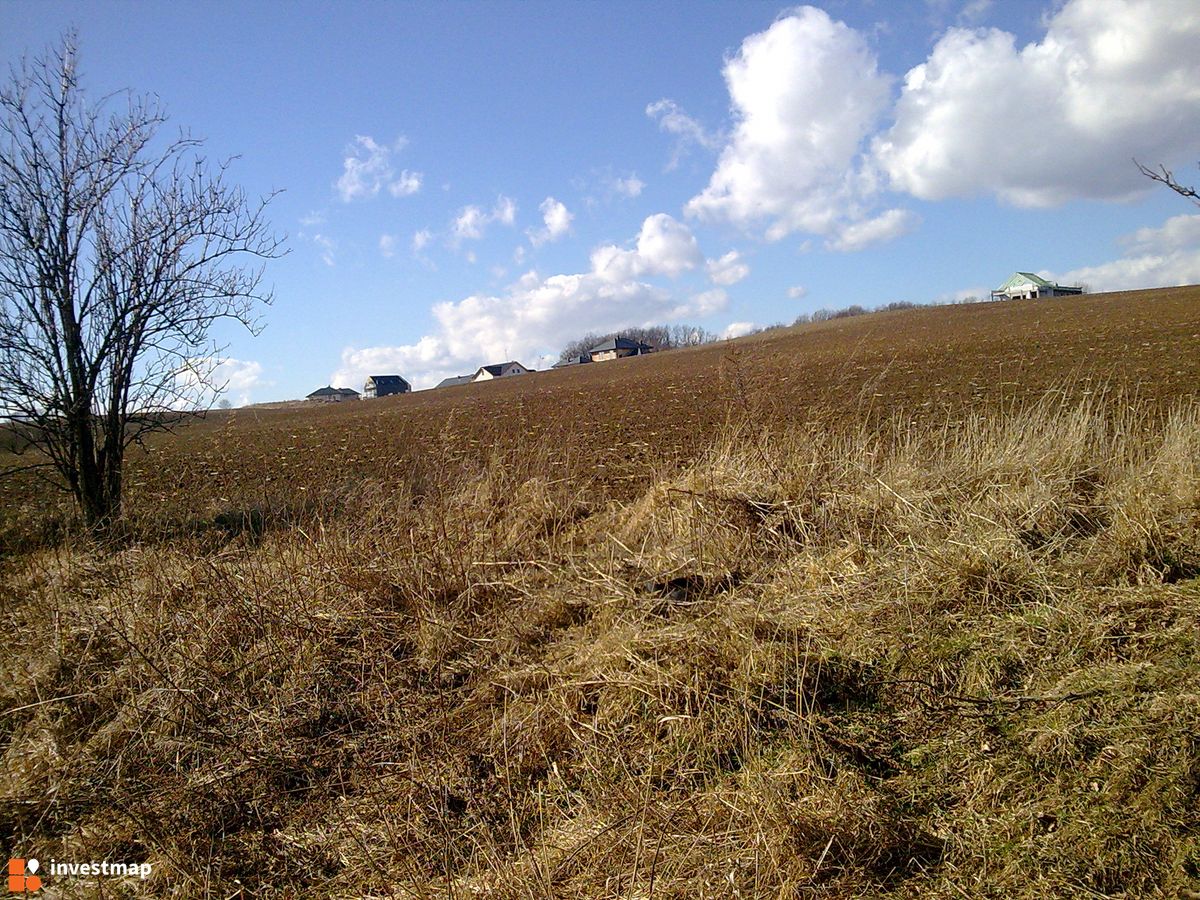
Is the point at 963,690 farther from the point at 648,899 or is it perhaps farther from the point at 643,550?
the point at 643,550

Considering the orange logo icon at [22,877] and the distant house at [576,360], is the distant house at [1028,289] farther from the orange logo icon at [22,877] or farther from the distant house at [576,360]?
the orange logo icon at [22,877]

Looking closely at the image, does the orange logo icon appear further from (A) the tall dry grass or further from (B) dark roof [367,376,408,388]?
(B) dark roof [367,376,408,388]

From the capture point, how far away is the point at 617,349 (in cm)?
9200

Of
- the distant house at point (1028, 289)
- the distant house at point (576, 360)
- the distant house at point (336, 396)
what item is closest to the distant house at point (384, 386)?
the distant house at point (576, 360)

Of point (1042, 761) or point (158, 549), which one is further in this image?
point (158, 549)

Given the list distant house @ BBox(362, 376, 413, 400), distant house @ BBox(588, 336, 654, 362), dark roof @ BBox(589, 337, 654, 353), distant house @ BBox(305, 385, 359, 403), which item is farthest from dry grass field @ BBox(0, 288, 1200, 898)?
dark roof @ BBox(589, 337, 654, 353)

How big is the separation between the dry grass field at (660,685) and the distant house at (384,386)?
83.4 metres

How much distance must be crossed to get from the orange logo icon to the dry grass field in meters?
0.09

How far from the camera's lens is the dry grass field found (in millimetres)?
2455

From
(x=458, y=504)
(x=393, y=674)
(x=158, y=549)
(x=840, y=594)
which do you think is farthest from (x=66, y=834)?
(x=840, y=594)

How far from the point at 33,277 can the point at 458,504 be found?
5824 millimetres

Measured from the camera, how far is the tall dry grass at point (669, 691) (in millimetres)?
2449

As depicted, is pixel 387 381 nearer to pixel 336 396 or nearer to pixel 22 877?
pixel 336 396

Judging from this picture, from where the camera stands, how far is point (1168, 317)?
32.3 meters
